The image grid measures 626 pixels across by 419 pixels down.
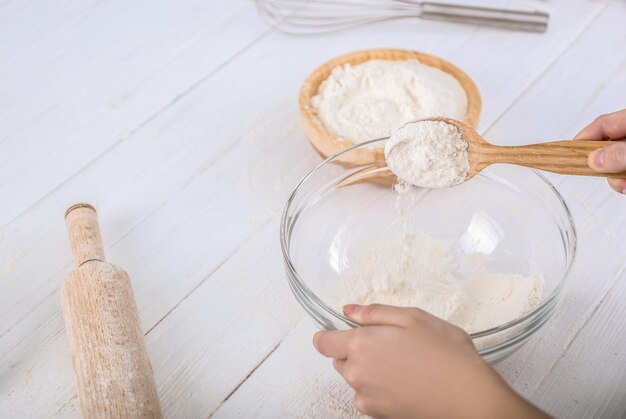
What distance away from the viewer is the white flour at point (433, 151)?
2.85 ft

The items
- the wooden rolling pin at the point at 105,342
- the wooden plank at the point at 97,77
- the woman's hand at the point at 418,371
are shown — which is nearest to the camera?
the woman's hand at the point at 418,371

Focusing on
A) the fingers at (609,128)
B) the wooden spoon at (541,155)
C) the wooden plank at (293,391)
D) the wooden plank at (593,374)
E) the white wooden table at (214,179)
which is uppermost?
the wooden spoon at (541,155)

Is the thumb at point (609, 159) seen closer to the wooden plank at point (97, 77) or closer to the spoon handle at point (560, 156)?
the spoon handle at point (560, 156)

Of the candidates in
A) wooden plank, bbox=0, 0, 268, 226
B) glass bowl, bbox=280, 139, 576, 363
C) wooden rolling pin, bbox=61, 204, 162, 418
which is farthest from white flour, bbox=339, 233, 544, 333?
wooden plank, bbox=0, 0, 268, 226

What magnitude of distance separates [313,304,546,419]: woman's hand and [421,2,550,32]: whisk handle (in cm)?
87

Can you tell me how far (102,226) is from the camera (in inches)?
43.4

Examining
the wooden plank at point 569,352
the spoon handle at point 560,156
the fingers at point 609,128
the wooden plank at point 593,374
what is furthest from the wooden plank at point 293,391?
the fingers at point 609,128

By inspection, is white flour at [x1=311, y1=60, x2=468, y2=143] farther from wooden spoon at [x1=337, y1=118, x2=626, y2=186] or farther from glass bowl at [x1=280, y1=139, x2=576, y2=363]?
wooden spoon at [x1=337, y1=118, x2=626, y2=186]

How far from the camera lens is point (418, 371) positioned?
70 cm

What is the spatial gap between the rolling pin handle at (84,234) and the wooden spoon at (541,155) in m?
0.48

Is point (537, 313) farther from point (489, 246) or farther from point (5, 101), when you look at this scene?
point (5, 101)

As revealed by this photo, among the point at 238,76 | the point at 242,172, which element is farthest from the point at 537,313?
the point at 238,76

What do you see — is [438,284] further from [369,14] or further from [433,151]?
[369,14]

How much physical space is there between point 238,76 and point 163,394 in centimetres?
67
